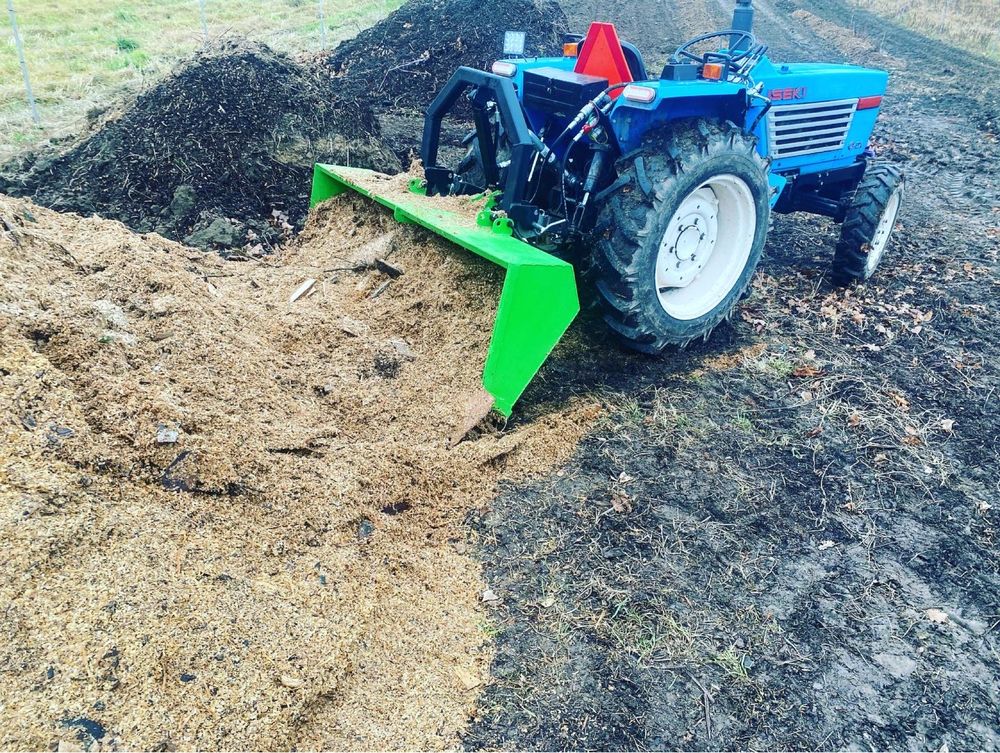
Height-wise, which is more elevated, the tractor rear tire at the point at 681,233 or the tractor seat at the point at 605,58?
the tractor seat at the point at 605,58

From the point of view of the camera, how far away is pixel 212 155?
235 inches

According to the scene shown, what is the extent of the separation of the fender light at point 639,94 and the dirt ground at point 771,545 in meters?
1.39

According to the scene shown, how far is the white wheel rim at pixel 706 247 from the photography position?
4094 millimetres

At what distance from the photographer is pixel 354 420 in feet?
11.0

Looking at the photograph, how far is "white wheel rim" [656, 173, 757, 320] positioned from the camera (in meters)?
4.09

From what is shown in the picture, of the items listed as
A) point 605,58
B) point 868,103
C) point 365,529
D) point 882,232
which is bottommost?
point 365,529

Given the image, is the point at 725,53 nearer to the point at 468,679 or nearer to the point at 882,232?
the point at 882,232

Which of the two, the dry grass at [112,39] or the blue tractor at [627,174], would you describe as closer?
the blue tractor at [627,174]

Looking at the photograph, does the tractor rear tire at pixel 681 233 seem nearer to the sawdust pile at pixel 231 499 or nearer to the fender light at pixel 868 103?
the sawdust pile at pixel 231 499

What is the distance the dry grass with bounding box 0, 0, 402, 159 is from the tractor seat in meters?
5.87

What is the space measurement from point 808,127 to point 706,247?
1611mm

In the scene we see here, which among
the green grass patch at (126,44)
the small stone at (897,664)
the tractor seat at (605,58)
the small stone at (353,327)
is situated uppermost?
the tractor seat at (605,58)

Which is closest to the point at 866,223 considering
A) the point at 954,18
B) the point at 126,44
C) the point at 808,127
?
the point at 808,127

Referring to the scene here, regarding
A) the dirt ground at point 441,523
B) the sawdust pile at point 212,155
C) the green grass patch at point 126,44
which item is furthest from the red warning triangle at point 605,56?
the green grass patch at point 126,44
